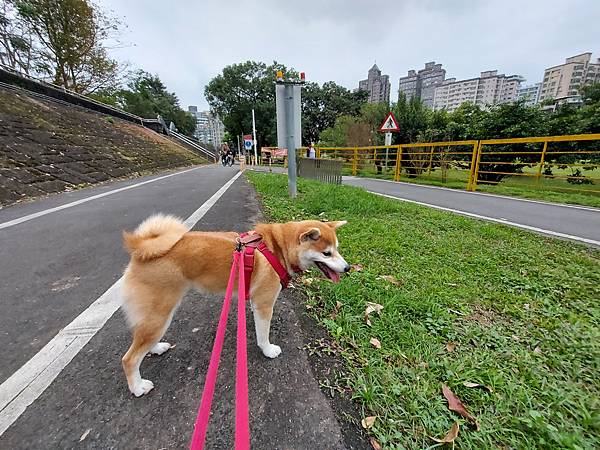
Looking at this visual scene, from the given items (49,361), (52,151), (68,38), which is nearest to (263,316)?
(49,361)

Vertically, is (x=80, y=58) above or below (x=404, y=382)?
above

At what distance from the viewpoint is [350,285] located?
9.21 ft

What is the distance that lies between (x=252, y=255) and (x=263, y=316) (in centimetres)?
48

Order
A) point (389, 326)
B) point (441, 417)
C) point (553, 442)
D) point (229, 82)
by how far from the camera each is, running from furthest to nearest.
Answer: point (229, 82), point (389, 326), point (441, 417), point (553, 442)

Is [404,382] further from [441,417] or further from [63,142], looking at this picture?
[63,142]

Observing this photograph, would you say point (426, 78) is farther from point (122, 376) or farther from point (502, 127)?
point (122, 376)

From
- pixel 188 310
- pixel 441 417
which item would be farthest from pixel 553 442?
pixel 188 310

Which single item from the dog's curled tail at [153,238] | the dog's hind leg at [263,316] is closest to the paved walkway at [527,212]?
the dog's hind leg at [263,316]

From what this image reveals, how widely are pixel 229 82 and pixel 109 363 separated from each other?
45.0 meters

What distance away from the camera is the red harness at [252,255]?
1917mm

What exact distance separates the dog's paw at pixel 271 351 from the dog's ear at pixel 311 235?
0.85 metres

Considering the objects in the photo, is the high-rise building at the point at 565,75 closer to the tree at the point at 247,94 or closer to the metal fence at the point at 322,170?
the tree at the point at 247,94

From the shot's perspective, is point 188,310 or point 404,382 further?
point 188,310

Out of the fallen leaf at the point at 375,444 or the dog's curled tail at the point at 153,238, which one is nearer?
the fallen leaf at the point at 375,444
